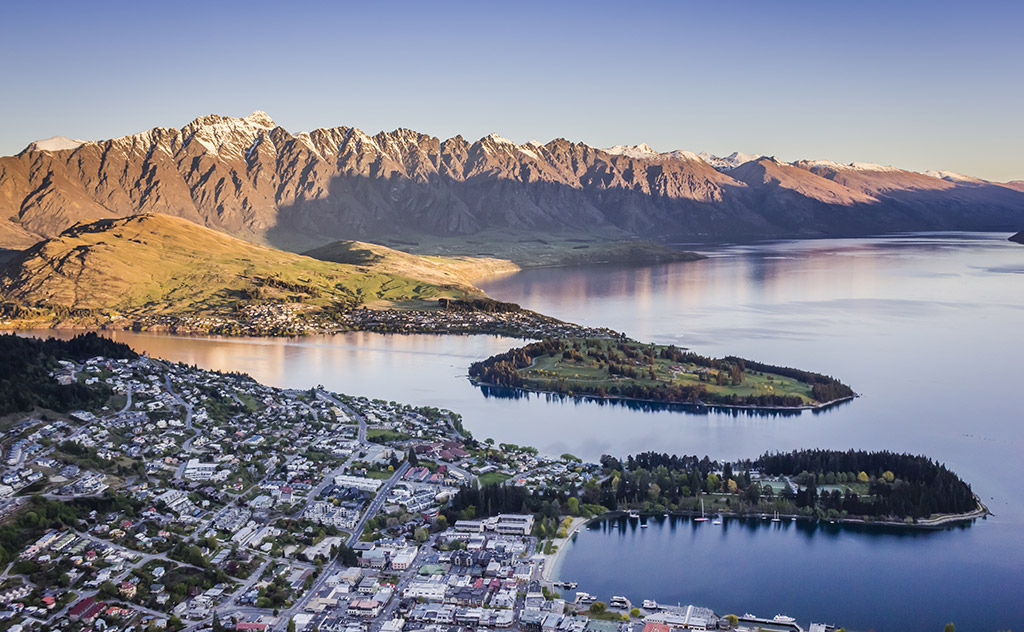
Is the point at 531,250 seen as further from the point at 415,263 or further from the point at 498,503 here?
the point at 498,503

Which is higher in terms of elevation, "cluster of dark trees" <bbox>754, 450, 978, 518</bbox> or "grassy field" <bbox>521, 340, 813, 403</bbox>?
"grassy field" <bbox>521, 340, 813, 403</bbox>

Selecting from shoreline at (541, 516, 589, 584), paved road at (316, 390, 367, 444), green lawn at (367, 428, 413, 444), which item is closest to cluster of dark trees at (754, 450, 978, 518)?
shoreline at (541, 516, 589, 584)

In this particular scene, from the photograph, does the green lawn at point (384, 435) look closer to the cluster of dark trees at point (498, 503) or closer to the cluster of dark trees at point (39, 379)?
the cluster of dark trees at point (498, 503)

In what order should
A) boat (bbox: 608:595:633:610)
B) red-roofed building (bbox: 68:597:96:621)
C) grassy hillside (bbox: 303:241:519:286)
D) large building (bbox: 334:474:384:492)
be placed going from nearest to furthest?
red-roofed building (bbox: 68:597:96:621) < boat (bbox: 608:595:633:610) < large building (bbox: 334:474:384:492) < grassy hillside (bbox: 303:241:519:286)

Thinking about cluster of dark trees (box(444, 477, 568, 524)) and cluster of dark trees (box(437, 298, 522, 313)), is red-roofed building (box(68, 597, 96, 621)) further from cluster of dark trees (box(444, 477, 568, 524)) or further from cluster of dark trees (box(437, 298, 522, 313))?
cluster of dark trees (box(437, 298, 522, 313))

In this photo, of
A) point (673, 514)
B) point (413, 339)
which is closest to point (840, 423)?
point (673, 514)

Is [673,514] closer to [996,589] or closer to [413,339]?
[996,589]

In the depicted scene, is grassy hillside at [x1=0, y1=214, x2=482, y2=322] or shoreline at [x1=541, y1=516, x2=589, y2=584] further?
grassy hillside at [x1=0, y1=214, x2=482, y2=322]

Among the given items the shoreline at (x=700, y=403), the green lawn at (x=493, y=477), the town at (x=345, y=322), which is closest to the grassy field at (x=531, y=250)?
the town at (x=345, y=322)
